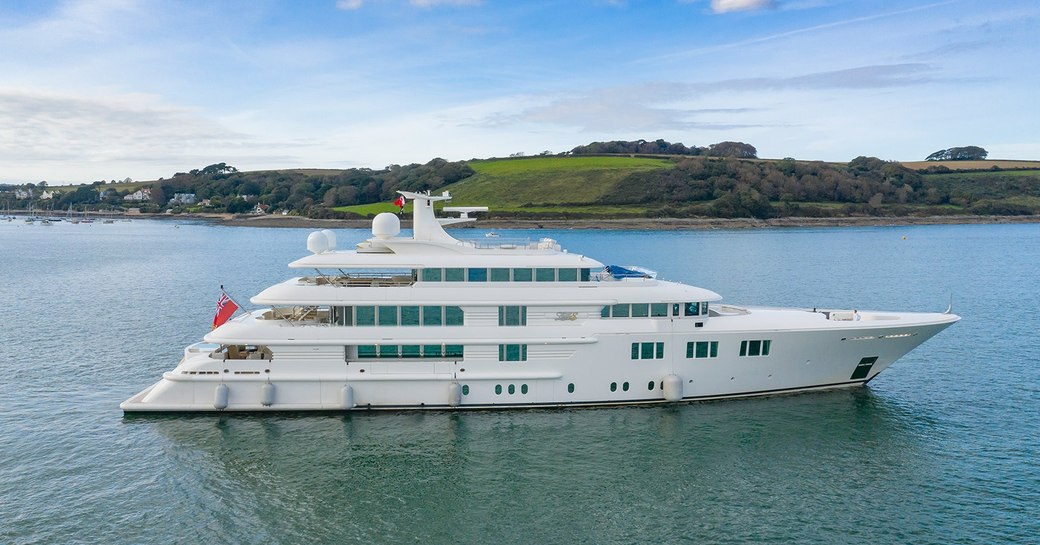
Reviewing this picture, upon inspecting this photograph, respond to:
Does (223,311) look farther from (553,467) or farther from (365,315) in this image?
(553,467)

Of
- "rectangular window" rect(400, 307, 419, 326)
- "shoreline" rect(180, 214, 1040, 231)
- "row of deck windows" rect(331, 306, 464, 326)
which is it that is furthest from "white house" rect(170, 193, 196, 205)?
"rectangular window" rect(400, 307, 419, 326)

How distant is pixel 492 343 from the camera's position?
2180 centimetres

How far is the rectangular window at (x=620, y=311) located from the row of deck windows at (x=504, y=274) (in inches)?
62.4

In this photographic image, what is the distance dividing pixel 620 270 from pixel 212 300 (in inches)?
1335

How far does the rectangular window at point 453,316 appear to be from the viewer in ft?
72.9

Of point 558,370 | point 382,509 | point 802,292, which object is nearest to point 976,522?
point 558,370

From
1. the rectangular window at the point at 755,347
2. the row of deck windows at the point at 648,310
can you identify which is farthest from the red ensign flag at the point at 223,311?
the rectangular window at the point at 755,347

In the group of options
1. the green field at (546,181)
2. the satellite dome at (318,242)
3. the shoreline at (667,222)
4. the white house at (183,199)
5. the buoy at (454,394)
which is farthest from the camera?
the white house at (183,199)

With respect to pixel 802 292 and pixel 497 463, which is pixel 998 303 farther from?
pixel 497 463

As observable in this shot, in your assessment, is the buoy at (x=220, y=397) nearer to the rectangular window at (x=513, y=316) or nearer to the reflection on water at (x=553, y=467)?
the reflection on water at (x=553, y=467)

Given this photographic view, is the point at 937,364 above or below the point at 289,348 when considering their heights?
below

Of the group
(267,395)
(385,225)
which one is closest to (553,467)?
(267,395)

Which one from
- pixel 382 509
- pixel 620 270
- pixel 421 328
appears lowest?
pixel 382 509

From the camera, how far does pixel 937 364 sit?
1121 inches
